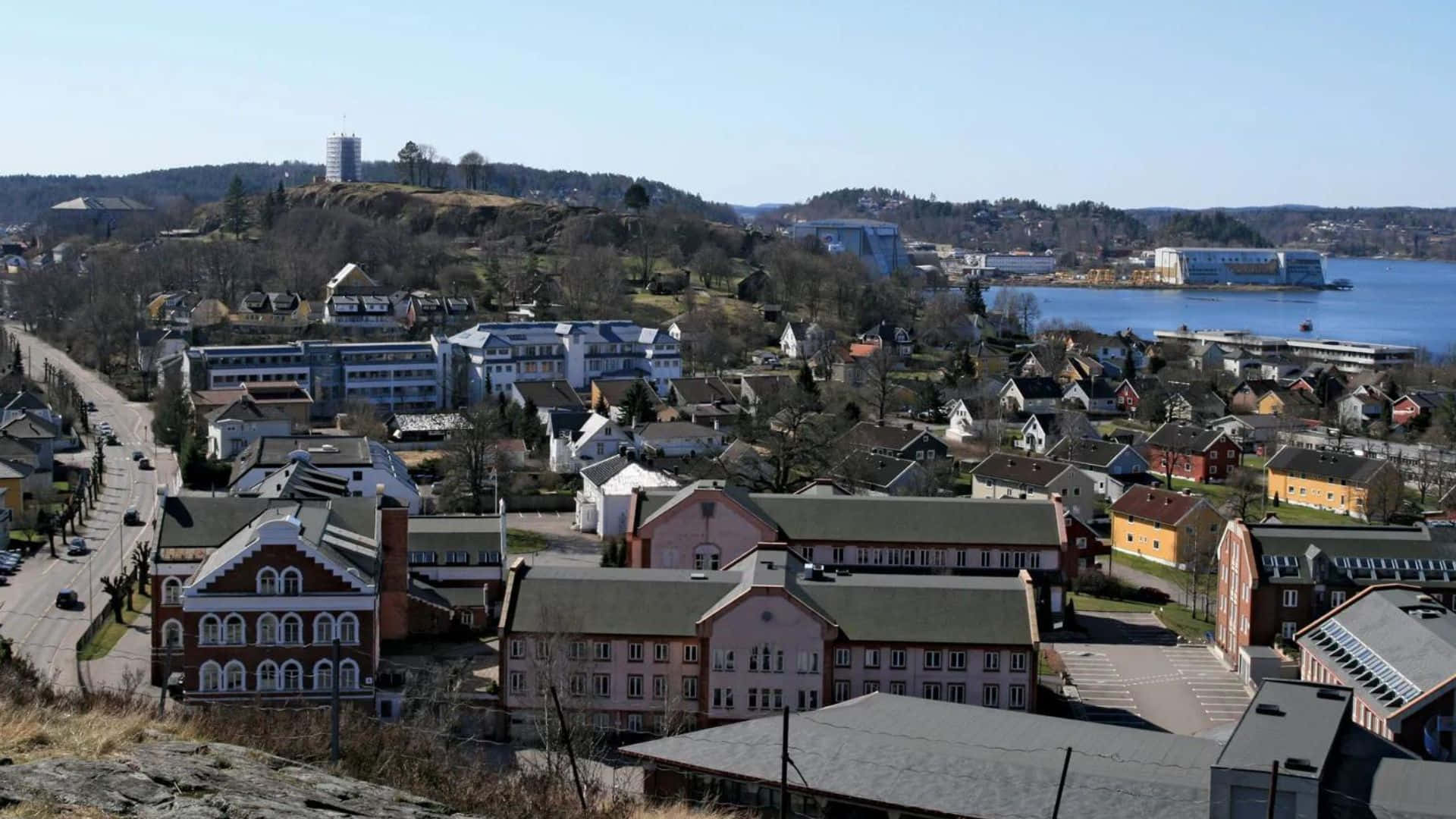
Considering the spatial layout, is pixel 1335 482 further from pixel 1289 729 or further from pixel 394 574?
pixel 394 574

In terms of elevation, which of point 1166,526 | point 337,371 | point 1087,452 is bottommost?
point 1166,526

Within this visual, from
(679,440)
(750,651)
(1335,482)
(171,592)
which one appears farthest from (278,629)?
(1335,482)

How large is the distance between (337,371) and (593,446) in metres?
8.35

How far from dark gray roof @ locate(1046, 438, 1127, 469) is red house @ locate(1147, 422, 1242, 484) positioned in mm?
922

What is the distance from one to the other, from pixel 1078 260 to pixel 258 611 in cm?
10401

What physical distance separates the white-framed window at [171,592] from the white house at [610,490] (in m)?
7.10

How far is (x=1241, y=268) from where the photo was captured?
98.2 m

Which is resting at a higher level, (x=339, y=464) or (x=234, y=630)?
(x=339, y=464)

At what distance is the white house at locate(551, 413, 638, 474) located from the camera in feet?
80.6

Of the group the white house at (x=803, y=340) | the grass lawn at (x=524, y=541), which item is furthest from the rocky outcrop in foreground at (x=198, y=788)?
the white house at (x=803, y=340)

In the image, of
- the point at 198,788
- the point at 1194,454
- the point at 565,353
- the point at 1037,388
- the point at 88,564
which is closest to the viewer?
the point at 198,788

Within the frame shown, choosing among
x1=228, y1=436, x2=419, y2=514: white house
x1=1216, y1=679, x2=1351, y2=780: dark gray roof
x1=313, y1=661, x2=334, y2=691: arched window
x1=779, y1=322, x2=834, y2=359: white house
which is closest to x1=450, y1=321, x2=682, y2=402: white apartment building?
x1=779, y1=322, x2=834, y2=359: white house

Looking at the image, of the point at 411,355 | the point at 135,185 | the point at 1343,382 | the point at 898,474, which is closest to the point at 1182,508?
the point at 898,474

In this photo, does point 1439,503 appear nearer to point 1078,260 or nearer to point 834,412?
point 834,412
